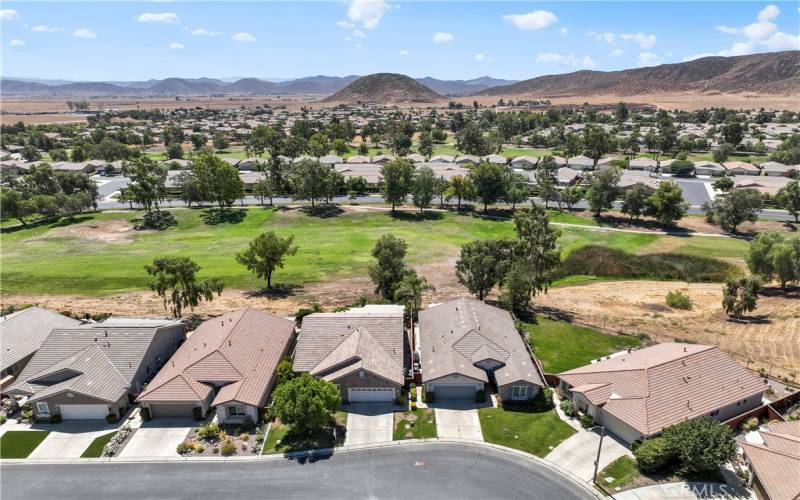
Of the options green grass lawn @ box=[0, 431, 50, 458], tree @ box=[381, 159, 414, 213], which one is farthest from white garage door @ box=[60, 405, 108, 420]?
tree @ box=[381, 159, 414, 213]

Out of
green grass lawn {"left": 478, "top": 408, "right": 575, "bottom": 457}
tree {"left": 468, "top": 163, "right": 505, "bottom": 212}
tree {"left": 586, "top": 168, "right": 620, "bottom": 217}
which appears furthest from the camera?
tree {"left": 468, "top": 163, "right": 505, "bottom": 212}

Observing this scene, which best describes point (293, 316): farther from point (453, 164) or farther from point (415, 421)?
point (453, 164)

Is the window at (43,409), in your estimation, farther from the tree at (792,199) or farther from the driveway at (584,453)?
the tree at (792,199)

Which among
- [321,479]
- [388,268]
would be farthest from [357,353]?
[388,268]

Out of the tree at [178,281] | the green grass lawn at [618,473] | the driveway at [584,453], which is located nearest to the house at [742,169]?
the driveway at [584,453]

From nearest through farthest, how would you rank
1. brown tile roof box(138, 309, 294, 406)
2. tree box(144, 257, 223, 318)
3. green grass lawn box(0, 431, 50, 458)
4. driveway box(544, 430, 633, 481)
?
1. driveway box(544, 430, 633, 481)
2. green grass lawn box(0, 431, 50, 458)
3. brown tile roof box(138, 309, 294, 406)
4. tree box(144, 257, 223, 318)

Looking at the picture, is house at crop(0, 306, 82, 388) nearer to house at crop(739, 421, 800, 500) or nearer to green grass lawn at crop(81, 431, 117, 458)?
green grass lawn at crop(81, 431, 117, 458)
